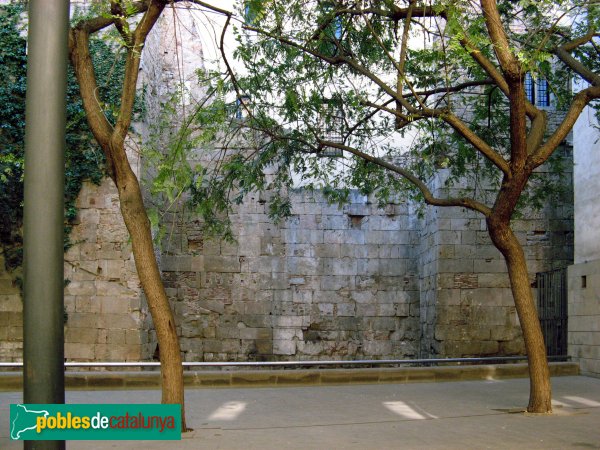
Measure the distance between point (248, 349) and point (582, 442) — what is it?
1032 centimetres

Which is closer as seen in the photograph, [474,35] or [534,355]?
[474,35]

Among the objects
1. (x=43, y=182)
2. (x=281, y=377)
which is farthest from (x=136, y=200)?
(x=281, y=377)

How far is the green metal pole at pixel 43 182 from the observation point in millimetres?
3404

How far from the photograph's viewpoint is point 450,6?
295 inches

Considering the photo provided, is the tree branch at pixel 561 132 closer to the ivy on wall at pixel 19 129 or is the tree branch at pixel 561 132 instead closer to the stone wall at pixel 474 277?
the stone wall at pixel 474 277

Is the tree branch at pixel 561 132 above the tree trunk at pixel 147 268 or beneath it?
above

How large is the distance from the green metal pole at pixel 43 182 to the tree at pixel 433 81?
14.7ft

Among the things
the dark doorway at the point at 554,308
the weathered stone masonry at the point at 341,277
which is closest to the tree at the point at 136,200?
the weathered stone masonry at the point at 341,277

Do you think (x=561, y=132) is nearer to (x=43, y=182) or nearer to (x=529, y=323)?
(x=529, y=323)

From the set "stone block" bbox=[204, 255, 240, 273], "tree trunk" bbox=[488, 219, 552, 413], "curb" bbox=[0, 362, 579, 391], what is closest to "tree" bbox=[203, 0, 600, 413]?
"tree trunk" bbox=[488, 219, 552, 413]

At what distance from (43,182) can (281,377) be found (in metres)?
8.29

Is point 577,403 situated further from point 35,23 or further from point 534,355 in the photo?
point 35,23

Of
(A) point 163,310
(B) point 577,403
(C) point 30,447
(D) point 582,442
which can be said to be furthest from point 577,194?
(C) point 30,447

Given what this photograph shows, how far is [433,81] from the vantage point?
1059 centimetres
